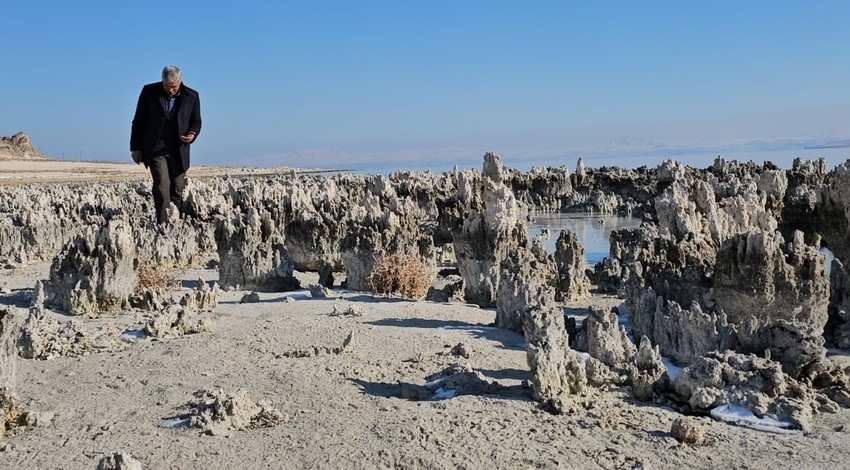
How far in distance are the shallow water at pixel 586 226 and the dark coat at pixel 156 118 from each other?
7.85 m

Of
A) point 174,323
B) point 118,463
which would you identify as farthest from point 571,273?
point 118,463

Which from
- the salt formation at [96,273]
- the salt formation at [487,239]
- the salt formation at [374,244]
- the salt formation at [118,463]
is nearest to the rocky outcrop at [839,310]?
the salt formation at [487,239]

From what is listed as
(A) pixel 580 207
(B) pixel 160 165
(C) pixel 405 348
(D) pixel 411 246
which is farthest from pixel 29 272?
(A) pixel 580 207

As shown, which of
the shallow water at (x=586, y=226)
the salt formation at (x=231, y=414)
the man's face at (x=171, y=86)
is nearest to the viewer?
the salt formation at (x=231, y=414)

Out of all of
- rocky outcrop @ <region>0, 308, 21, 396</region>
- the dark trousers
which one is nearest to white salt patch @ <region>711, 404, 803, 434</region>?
rocky outcrop @ <region>0, 308, 21, 396</region>

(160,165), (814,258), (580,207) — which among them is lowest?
(580,207)

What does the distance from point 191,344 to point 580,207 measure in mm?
21726

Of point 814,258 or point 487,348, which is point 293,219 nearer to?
point 487,348

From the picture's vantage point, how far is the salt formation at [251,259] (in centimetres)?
964

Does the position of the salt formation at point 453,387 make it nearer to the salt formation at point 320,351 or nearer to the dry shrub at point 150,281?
the salt formation at point 320,351

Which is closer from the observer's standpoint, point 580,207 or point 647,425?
point 647,425

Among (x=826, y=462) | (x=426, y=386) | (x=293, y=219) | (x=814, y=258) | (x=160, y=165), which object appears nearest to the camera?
(x=826, y=462)

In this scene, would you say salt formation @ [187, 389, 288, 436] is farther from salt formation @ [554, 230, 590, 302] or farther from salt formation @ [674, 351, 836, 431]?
salt formation @ [554, 230, 590, 302]

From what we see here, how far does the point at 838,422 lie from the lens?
15.5 ft
